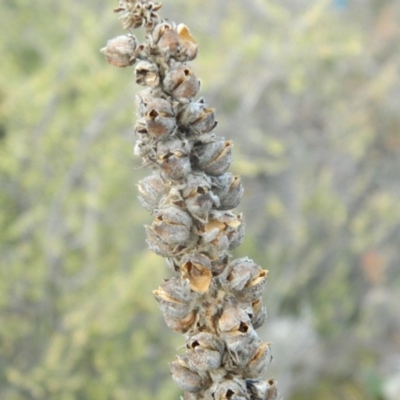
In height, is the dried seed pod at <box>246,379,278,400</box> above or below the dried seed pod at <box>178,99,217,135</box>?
below

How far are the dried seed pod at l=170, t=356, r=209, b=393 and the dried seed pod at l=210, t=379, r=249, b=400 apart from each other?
0.02 m

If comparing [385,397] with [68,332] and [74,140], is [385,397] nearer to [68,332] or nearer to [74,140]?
[68,332]

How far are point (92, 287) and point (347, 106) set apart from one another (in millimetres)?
3866

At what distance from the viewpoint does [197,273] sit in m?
0.99

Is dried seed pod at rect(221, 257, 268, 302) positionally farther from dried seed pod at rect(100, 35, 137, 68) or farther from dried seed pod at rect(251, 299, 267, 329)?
dried seed pod at rect(100, 35, 137, 68)

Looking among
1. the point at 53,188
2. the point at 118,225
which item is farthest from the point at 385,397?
the point at 53,188

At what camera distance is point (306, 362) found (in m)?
5.54

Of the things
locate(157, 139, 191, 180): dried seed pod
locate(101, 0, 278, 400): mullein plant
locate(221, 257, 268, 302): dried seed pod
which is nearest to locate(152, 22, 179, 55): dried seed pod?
locate(101, 0, 278, 400): mullein plant

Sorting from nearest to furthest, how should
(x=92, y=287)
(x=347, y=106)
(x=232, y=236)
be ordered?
1. (x=232, y=236)
2. (x=92, y=287)
3. (x=347, y=106)

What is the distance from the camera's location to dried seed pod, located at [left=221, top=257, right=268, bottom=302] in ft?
3.35

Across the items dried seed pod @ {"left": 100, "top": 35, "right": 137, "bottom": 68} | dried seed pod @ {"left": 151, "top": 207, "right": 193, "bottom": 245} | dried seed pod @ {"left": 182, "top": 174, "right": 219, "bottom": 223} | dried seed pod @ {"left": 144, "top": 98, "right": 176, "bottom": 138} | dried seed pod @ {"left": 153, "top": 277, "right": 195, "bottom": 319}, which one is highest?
dried seed pod @ {"left": 100, "top": 35, "right": 137, "bottom": 68}

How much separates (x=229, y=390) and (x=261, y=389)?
0.23ft

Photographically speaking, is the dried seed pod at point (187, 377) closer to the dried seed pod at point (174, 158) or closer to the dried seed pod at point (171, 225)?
the dried seed pod at point (171, 225)

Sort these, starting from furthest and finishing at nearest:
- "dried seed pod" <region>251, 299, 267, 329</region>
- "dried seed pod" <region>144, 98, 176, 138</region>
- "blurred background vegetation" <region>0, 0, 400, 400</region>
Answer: "blurred background vegetation" <region>0, 0, 400, 400</region> < "dried seed pod" <region>251, 299, 267, 329</region> < "dried seed pod" <region>144, 98, 176, 138</region>
